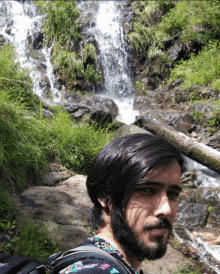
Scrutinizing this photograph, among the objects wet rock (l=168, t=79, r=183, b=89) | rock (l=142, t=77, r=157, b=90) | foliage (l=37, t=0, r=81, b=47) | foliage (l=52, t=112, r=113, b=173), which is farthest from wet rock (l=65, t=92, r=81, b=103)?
foliage (l=52, t=112, r=113, b=173)

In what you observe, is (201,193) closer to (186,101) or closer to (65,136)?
(65,136)

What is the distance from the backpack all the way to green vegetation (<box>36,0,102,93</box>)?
35.7 feet

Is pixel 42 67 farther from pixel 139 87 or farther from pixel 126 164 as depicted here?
pixel 126 164

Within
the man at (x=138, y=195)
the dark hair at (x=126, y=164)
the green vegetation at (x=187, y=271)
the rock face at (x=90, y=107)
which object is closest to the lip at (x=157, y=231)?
the man at (x=138, y=195)

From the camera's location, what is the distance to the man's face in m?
1.03

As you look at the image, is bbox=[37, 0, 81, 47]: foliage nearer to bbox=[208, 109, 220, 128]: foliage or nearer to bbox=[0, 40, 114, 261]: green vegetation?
bbox=[0, 40, 114, 261]: green vegetation

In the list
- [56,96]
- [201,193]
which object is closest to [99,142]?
[201,193]

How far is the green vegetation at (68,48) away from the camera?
1152 cm

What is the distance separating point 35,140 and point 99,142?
1.64m

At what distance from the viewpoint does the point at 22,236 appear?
2623mm

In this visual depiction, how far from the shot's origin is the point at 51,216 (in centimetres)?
316

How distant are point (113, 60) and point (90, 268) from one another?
13139 millimetres

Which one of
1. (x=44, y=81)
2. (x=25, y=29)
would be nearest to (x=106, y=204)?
(x=44, y=81)

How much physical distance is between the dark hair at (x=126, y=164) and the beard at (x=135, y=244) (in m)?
0.06
